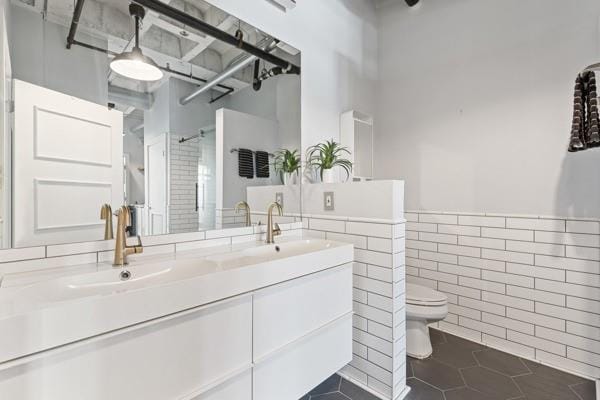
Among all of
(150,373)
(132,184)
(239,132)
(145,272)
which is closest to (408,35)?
(239,132)

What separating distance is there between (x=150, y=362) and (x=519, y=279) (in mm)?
2398

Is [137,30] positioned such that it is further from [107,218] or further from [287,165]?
[287,165]

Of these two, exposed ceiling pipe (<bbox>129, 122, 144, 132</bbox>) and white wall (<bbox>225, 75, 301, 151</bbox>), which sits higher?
white wall (<bbox>225, 75, 301, 151</bbox>)

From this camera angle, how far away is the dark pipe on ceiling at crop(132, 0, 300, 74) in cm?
153

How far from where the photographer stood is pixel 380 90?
2.89m

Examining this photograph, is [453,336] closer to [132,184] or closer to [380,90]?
[380,90]

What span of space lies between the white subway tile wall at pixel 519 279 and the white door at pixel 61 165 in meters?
2.38

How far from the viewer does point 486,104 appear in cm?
225

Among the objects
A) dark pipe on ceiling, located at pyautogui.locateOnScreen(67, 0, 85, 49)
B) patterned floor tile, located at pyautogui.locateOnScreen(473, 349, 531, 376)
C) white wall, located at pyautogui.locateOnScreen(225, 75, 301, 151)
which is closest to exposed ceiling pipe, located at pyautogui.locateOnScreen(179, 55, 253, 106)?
white wall, located at pyautogui.locateOnScreen(225, 75, 301, 151)

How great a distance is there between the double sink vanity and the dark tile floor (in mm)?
294

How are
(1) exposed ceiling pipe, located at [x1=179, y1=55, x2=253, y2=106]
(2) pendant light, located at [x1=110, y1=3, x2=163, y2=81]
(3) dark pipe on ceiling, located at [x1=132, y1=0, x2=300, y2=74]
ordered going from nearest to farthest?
(2) pendant light, located at [x1=110, y1=3, x2=163, y2=81]
(3) dark pipe on ceiling, located at [x1=132, y1=0, x2=300, y2=74]
(1) exposed ceiling pipe, located at [x1=179, y1=55, x2=253, y2=106]

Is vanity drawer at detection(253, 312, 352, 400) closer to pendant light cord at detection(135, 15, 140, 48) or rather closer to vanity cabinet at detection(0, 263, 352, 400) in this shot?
vanity cabinet at detection(0, 263, 352, 400)

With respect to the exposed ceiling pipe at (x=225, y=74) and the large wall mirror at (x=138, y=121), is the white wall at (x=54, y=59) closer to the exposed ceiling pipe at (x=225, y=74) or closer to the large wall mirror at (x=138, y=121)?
the large wall mirror at (x=138, y=121)

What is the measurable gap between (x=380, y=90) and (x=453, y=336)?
2327 mm
